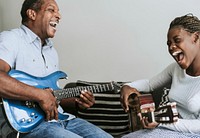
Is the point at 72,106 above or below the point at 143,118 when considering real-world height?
below

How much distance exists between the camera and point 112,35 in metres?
2.29

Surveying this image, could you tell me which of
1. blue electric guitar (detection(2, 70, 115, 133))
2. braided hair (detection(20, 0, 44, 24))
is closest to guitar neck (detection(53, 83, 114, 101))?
blue electric guitar (detection(2, 70, 115, 133))

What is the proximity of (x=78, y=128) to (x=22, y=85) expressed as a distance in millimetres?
410

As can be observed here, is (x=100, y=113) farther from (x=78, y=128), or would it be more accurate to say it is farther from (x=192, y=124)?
(x=192, y=124)

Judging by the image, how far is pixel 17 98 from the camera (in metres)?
1.42

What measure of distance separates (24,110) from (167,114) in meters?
0.64

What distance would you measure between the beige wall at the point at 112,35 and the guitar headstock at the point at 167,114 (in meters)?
0.86

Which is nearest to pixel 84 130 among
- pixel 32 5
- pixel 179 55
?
pixel 179 55

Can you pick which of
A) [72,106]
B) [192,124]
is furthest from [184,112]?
[72,106]

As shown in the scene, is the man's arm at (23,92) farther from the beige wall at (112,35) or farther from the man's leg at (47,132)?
the beige wall at (112,35)

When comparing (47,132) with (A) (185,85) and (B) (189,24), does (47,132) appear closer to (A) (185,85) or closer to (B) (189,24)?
(A) (185,85)

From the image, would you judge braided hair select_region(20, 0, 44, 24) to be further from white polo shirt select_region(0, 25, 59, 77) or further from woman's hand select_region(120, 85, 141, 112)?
woman's hand select_region(120, 85, 141, 112)

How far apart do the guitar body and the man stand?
33 millimetres

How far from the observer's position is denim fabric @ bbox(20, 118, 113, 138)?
1.46m
